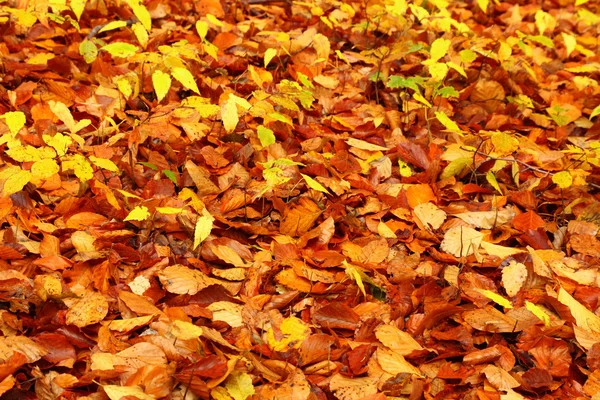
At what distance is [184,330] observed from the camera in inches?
76.9

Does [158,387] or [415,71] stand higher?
[415,71]

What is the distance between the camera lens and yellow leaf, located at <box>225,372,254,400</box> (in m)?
1.87

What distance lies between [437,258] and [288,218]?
594 mm

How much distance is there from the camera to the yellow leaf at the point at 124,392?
178 centimetres

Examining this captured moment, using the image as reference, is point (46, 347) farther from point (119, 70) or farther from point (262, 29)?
point (262, 29)

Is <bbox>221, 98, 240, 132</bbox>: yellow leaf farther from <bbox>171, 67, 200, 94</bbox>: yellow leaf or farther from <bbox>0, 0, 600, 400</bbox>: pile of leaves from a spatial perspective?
<bbox>171, 67, 200, 94</bbox>: yellow leaf

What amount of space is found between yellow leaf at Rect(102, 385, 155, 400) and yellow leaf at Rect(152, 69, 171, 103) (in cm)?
134

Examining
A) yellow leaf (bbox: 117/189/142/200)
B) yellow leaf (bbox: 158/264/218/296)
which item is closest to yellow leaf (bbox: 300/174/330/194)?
yellow leaf (bbox: 158/264/218/296)

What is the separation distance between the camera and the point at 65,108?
282 centimetres

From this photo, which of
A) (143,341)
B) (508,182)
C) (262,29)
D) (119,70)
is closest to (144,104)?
(119,70)

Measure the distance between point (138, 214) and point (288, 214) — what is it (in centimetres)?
58

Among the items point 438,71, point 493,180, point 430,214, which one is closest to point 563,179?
point 493,180

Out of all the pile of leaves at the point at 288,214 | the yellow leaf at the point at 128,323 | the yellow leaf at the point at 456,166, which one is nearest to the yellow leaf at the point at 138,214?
the pile of leaves at the point at 288,214

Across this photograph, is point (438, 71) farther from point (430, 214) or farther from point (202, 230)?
point (202, 230)
